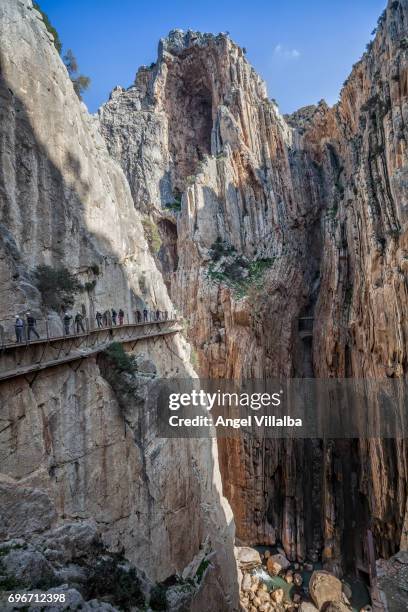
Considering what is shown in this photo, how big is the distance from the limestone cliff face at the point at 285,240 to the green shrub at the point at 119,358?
14229 mm

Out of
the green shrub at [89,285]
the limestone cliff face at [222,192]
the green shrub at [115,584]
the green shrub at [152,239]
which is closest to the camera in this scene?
the green shrub at [115,584]

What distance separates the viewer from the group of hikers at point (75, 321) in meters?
9.16

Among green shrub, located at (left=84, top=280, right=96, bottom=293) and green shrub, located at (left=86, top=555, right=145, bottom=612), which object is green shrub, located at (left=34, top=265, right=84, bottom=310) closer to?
green shrub, located at (left=84, top=280, right=96, bottom=293)

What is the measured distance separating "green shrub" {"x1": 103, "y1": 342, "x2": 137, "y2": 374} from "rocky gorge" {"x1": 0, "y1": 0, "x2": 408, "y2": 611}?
0.39m

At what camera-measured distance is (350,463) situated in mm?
25375

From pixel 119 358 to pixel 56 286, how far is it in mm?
3271

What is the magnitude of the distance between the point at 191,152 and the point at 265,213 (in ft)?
49.7

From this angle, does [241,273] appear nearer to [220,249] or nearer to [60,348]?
[220,249]

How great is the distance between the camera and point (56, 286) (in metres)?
11.9

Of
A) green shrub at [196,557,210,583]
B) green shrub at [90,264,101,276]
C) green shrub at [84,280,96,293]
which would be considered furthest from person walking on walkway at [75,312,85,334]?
green shrub at [196,557,210,583]

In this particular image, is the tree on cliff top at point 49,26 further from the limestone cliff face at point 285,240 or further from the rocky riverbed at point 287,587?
the rocky riverbed at point 287,587

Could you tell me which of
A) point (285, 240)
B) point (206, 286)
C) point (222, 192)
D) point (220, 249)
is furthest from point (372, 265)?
point (222, 192)

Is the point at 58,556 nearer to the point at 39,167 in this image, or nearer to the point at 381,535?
the point at 39,167

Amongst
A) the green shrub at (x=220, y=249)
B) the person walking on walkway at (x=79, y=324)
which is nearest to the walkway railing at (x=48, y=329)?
the person walking on walkway at (x=79, y=324)
